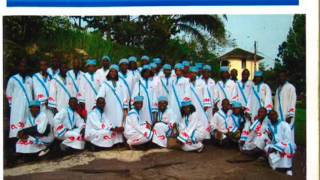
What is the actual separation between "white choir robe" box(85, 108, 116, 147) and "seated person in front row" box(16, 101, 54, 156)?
41 centimetres

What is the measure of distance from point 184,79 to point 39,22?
167 cm

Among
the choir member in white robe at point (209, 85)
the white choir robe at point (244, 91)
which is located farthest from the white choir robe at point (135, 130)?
the white choir robe at point (244, 91)

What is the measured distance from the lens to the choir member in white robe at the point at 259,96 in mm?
6221

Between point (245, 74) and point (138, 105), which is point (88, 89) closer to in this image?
point (138, 105)

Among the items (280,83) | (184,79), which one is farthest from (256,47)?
(184,79)

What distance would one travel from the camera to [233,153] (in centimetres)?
632

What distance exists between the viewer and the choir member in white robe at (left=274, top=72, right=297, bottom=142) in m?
6.10

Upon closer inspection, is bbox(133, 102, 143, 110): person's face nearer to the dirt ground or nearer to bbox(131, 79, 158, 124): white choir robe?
bbox(131, 79, 158, 124): white choir robe

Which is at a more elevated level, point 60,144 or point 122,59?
point 122,59

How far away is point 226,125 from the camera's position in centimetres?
641

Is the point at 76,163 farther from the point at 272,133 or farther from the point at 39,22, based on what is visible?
the point at 272,133

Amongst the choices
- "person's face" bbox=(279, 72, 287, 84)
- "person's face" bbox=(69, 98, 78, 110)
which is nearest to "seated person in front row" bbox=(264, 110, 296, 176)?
"person's face" bbox=(279, 72, 287, 84)

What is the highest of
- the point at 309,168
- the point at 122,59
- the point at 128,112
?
the point at 122,59

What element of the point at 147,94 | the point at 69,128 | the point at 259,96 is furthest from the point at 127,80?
the point at 259,96
